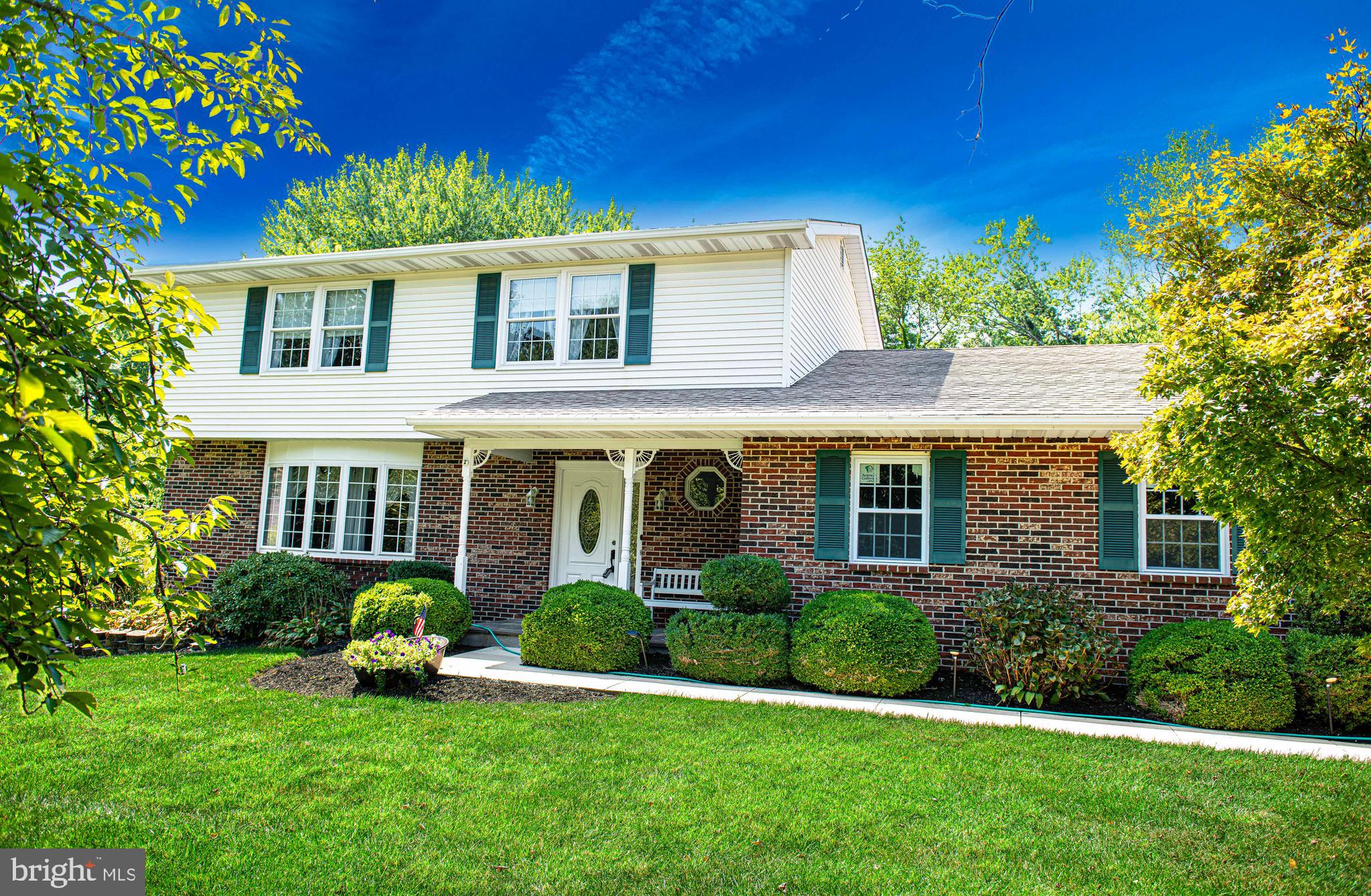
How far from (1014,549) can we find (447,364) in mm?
8403

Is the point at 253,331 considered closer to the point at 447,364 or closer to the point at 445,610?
the point at 447,364

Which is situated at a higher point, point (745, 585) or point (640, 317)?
point (640, 317)

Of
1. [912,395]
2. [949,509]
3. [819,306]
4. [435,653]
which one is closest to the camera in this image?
[435,653]

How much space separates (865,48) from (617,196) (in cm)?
2214

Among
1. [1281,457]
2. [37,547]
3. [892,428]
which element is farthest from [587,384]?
[37,547]

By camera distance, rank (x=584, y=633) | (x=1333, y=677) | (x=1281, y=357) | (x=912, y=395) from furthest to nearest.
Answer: (x=912, y=395) < (x=584, y=633) < (x=1333, y=677) < (x=1281, y=357)

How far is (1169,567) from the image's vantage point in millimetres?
9078

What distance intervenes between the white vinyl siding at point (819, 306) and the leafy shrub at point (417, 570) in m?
5.70

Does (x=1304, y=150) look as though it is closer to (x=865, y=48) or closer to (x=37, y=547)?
(x=865, y=48)

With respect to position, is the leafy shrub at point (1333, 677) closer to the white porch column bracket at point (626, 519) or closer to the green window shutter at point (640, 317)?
the white porch column bracket at point (626, 519)

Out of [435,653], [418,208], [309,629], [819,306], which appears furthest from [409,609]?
[418,208]

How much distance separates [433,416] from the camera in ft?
35.4

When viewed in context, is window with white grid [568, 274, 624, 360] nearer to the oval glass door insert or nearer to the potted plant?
the oval glass door insert

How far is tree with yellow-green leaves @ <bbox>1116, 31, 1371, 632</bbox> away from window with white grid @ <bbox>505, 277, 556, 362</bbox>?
27.6ft
